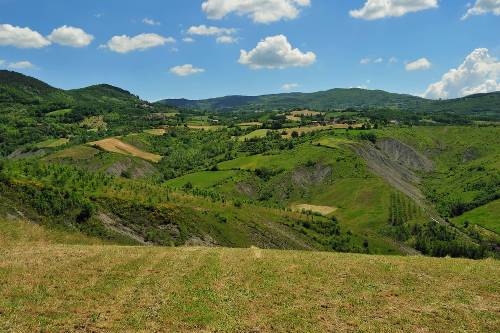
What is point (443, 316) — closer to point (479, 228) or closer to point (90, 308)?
point (90, 308)

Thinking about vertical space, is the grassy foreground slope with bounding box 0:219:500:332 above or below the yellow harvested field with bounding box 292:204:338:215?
above

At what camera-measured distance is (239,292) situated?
35062 mm

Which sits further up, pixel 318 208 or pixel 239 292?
pixel 239 292

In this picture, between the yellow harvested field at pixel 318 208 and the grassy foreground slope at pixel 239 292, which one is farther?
the yellow harvested field at pixel 318 208

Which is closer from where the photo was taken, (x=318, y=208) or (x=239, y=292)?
(x=239, y=292)

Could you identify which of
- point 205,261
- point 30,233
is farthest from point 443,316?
point 30,233

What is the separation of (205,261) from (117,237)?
31.1 metres

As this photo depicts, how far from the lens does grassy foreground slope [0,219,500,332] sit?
29438 mm

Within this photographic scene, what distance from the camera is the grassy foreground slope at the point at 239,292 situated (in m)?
29.4

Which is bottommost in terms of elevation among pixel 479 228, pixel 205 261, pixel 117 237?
pixel 479 228

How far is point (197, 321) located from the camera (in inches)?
1173

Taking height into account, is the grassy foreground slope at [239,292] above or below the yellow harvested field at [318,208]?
above

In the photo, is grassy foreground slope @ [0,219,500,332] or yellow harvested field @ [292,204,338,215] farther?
yellow harvested field @ [292,204,338,215]

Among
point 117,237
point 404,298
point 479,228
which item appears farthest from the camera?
point 479,228
